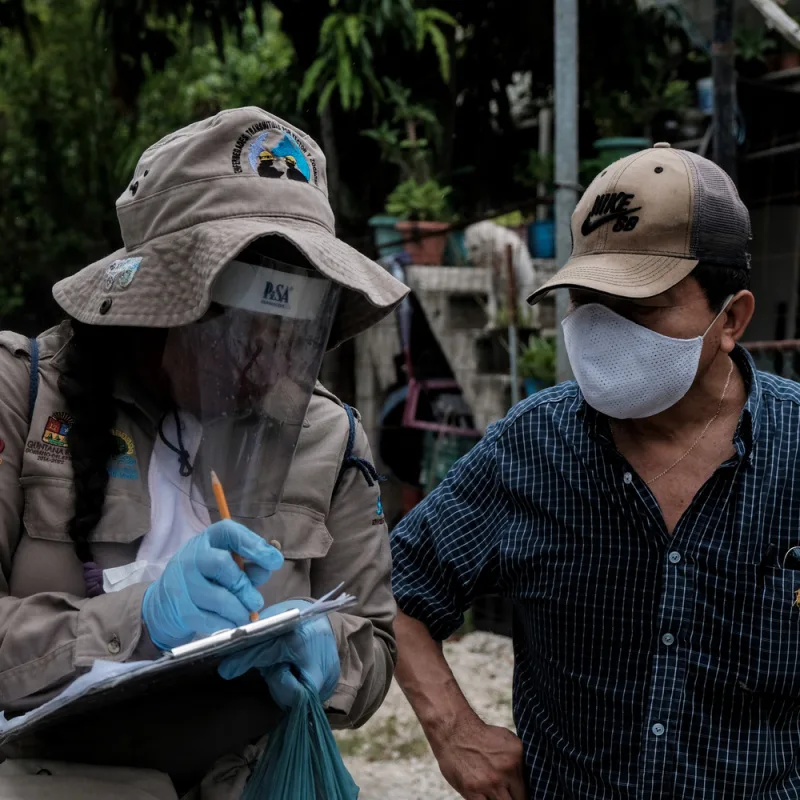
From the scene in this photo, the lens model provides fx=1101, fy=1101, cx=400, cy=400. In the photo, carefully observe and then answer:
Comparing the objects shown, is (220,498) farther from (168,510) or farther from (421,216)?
(421,216)

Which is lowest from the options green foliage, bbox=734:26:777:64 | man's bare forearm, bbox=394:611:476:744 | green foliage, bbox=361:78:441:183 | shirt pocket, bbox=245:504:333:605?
man's bare forearm, bbox=394:611:476:744

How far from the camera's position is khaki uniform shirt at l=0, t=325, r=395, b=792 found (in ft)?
5.10

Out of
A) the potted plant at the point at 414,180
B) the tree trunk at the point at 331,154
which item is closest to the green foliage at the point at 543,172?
the potted plant at the point at 414,180

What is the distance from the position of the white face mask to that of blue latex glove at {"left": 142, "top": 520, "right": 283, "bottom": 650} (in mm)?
818

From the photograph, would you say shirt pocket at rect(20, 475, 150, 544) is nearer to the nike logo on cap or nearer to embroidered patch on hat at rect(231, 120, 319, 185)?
embroidered patch on hat at rect(231, 120, 319, 185)

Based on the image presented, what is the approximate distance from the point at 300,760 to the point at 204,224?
33.2 inches

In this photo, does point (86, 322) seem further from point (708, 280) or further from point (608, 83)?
point (608, 83)

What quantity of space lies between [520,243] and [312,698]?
5.40 metres

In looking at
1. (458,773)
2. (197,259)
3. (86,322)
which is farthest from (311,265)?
(458,773)

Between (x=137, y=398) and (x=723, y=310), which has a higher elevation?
(x=723, y=310)

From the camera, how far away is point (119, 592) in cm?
161

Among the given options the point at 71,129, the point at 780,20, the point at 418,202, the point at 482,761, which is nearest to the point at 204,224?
the point at 482,761

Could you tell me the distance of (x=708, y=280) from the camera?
207 cm

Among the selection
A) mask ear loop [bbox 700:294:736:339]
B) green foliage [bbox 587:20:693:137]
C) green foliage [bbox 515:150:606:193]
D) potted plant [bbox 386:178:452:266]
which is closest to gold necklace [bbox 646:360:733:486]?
mask ear loop [bbox 700:294:736:339]
